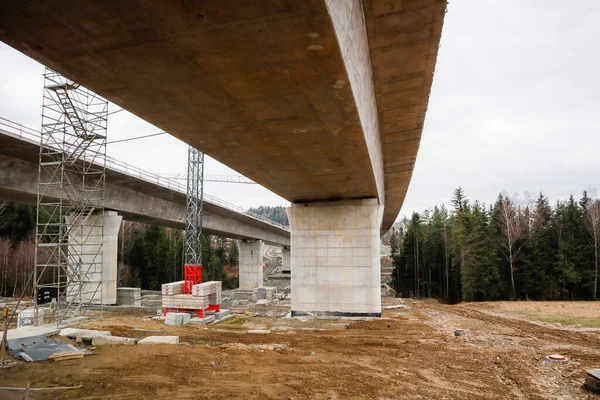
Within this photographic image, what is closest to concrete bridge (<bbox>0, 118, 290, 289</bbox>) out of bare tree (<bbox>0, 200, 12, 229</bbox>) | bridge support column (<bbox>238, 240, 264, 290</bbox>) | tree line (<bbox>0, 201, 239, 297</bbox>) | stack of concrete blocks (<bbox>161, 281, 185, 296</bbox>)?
bridge support column (<bbox>238, 240, 264, 290</bbox>)

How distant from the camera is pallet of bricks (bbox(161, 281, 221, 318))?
822 inches

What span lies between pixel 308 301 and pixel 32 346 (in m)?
13.7

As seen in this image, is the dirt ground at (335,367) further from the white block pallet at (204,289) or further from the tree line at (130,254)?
the tree line at (130,254)

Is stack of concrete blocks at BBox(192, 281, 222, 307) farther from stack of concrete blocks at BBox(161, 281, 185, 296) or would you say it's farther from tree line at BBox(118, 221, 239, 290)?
tree line at BBox(118, 221, 239, 290)

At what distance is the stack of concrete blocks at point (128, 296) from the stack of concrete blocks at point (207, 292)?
11145mm

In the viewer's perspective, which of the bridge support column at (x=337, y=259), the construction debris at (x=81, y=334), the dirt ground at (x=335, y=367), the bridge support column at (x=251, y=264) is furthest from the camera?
the bridge support column at (x=251, y=264)

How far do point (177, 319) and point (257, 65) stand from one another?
Result: 16.8 m

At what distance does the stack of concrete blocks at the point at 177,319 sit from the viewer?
776 inches

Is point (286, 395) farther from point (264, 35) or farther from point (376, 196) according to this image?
point (376, 196)

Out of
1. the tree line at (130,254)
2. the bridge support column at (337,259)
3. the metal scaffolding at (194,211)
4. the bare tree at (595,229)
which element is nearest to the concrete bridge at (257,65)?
the bridge support column at (337,259)

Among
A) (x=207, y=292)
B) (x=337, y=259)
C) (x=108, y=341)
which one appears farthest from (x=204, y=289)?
(x=108, y=341)

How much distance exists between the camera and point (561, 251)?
42.0 meters

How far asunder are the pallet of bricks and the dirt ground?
418 cm

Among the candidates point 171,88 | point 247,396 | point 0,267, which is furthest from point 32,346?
point 0,267
